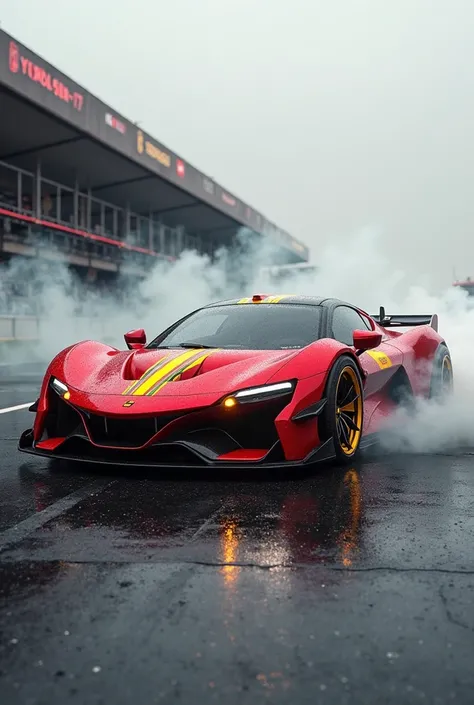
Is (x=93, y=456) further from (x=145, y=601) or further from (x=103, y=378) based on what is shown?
(x=145, y=601)

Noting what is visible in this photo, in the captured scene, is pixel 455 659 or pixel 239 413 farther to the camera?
pixel 239 413

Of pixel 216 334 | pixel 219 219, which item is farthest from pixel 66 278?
pixel 216 334

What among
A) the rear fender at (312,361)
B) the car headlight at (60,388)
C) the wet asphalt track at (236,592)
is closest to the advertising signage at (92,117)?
the car headlight at (60,388)

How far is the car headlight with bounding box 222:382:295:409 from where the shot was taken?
13.1ft

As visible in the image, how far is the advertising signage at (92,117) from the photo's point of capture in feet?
54.9

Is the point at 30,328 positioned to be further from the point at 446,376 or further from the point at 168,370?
the point at 168,370

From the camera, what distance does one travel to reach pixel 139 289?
2689 centimetres

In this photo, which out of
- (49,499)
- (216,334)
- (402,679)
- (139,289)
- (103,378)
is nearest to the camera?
(402,679)

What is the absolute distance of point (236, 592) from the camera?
92.4 inches

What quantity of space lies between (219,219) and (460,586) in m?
31.9

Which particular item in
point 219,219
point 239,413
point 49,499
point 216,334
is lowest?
point 49,499

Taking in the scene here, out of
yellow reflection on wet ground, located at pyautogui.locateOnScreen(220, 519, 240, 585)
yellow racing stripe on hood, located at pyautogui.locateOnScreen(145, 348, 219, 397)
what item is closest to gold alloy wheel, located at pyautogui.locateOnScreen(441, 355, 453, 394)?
yellow racing stripe on hood, located at pyautogui.locateOnScreen(145, 348, 219, 397)

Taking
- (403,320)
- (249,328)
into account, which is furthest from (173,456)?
(403,320)

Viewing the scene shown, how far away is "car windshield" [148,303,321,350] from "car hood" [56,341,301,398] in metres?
0.30
